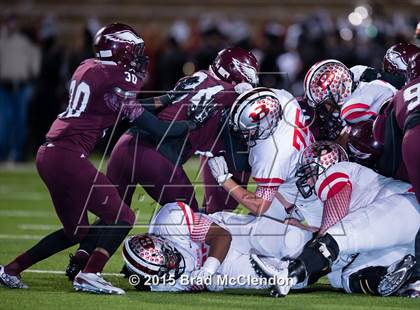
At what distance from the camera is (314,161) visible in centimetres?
629

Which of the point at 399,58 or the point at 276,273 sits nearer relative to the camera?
the point at 276,273

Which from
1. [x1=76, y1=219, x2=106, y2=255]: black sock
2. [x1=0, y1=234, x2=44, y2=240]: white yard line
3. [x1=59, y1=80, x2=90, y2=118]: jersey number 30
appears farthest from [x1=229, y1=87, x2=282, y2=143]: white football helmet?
[x1=0, y1=234, x2=44, y2=240]: white yard line

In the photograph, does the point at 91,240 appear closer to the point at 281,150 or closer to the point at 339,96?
the point at 281,150

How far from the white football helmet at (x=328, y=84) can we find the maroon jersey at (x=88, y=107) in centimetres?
126

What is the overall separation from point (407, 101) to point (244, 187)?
122 centimetres

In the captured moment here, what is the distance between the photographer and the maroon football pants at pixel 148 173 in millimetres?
6742

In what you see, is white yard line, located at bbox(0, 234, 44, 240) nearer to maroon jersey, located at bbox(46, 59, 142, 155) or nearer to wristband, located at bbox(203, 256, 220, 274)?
maroon jersey, located at bbox(46, 59, 142, 155)

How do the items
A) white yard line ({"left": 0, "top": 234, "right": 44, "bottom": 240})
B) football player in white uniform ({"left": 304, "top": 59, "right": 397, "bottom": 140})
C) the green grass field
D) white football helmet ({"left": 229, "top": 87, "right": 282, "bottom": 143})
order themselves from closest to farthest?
the green grass field, white football helmet ({"left": 229, "top": 87, "right": 282, "bottom": 143}), football player in white uniform ({"left": 304, "top": 59, "right": 397, "bottom": 140}), white yard line ({"left": 0, "top": 234, "right": 44, "bottom": 240})

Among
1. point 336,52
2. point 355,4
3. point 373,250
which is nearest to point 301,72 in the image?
point 336,52

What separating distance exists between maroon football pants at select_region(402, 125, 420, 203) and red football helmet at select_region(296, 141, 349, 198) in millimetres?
486

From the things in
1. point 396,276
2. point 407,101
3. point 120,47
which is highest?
point 120,47

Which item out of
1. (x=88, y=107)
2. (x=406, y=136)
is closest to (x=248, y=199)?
(x=406, y=136)

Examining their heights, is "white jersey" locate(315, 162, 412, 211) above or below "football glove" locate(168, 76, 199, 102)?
below

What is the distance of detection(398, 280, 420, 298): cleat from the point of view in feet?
19.4
